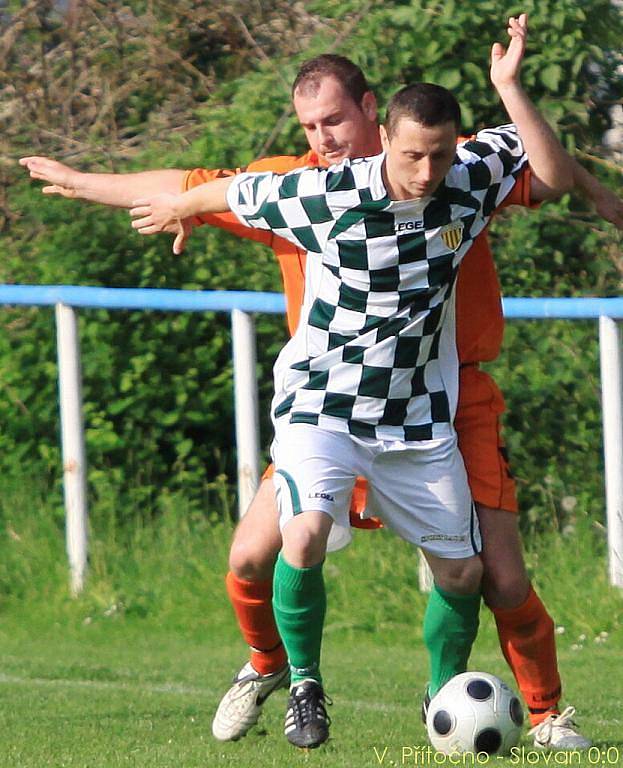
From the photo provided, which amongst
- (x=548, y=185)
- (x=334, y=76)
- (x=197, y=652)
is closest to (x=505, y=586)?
(x=548, y=185)

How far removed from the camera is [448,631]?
506cm

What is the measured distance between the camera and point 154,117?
37.4ft

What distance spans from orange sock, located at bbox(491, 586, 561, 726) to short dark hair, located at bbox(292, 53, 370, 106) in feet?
5.29

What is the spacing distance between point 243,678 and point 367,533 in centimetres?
274

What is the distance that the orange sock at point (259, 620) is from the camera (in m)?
5.26

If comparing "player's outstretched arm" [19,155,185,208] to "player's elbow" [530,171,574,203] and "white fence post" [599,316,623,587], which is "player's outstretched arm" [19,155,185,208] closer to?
"player's elbow" [530,171,574,203]

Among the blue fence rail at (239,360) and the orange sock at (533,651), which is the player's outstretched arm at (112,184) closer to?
the orange sock at (533,651)

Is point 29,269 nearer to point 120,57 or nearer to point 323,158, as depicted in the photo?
point 120,57

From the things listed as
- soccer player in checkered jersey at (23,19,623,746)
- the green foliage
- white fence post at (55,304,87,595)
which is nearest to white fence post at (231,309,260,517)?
the green foliage

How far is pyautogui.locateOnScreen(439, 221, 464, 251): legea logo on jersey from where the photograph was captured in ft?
15.6

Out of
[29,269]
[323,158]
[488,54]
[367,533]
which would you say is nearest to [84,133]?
[29,269]

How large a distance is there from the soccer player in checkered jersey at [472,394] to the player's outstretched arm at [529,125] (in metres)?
0.07

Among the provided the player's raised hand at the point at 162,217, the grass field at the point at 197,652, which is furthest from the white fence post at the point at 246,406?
the player's raised hand at the point at 162,217

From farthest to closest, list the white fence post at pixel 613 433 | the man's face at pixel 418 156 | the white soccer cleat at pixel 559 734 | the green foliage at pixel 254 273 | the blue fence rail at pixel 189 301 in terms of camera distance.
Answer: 1. the green foliage at pixel 254 273
2. the blue fence rail at pixel 189 301
3. the white fence post at pixel 613 433
4. the white soccer cleat at pixel 559 734
5. the man's face at pixel 418 156
